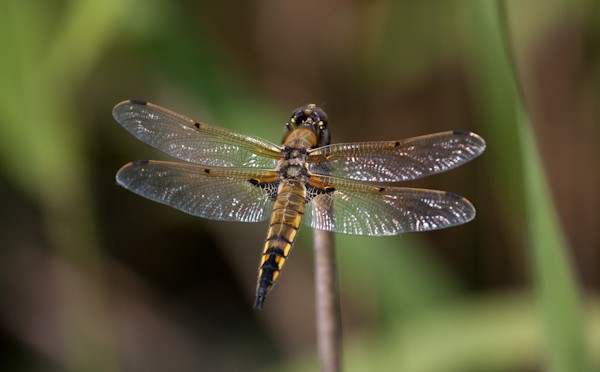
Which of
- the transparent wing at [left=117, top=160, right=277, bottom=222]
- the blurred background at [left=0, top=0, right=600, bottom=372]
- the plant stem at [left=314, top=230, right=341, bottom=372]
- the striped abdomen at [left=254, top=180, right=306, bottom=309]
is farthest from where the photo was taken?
the blurred background at [left=0, top=0, right=600, bottom=372]

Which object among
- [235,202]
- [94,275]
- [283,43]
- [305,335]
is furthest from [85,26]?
→ [305,335]

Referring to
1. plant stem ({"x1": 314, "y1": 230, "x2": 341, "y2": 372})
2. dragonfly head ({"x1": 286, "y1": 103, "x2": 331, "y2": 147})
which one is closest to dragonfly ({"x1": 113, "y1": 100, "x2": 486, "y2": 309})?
dragonfly head ({"x1": 286, "y1": 103, "x2": 331, "y2": 147})

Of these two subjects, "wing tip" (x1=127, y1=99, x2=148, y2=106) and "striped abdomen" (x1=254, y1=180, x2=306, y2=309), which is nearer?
"striped abdomen" (x1=254, y1=180, x2=306, y2=309)

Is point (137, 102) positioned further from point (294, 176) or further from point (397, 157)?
point (397, 157)

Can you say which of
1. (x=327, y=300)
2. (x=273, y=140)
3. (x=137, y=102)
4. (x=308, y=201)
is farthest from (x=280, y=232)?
(x=273, y=140)

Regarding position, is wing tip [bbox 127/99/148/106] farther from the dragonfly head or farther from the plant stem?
the plant stem

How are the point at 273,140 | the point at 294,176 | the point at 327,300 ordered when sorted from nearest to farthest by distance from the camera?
the point at 327,300, the point at 294,176, the point at 273,140

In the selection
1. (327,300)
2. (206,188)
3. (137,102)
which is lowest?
(327,300)

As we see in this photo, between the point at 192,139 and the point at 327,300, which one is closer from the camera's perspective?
the point at 327,300
